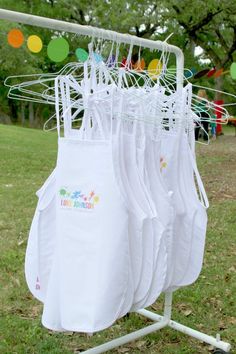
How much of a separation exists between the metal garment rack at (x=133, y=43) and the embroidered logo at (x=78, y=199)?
747 millimetres

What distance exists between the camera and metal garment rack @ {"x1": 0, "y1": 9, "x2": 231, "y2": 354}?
7.49ft

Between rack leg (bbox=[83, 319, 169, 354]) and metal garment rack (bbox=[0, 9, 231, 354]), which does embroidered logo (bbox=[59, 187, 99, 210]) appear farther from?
rack leg (bbox=[83, 319, 169, 354])

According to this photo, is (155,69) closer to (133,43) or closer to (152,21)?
(133,43)

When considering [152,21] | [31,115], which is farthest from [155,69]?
[31,115]

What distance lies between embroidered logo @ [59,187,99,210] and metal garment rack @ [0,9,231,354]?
2.45 feet

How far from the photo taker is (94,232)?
84.4 inches

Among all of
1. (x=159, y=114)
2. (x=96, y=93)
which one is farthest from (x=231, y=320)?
(x=96, y=93)

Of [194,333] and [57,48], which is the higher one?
[57,48]

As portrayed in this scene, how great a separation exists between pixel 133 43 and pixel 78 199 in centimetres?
90

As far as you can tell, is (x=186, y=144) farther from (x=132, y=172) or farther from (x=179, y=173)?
(x=132, y=172)

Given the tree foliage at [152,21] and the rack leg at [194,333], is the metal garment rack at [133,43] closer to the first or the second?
the rack leg at [194,333]

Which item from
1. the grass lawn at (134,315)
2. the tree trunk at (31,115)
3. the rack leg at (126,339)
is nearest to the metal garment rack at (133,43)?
the rack leg at (126,339)

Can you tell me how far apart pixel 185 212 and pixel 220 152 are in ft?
30.2

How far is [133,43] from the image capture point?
8.50 feet
